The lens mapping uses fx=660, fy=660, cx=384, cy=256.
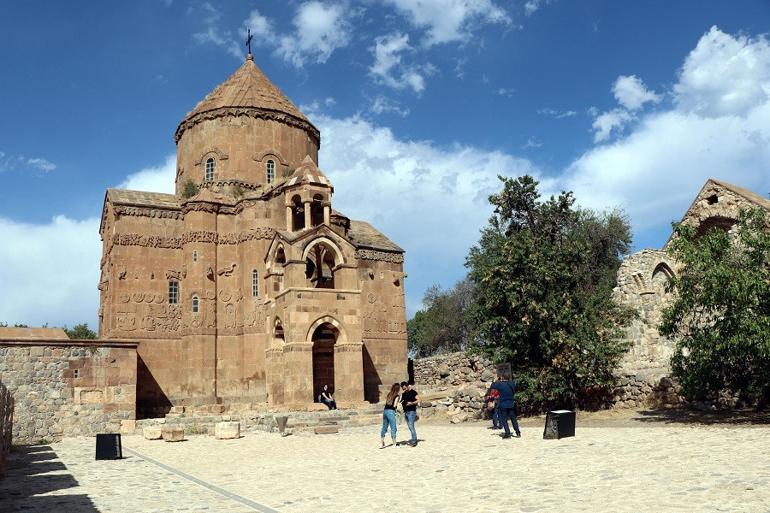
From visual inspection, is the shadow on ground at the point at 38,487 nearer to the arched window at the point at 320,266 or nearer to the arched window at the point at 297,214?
the arched window at the point at 320,266

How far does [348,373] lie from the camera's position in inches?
1046

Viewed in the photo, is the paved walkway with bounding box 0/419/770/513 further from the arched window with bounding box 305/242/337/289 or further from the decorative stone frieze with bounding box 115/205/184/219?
the decorative stone frieze with bounding box 115/205/184/219

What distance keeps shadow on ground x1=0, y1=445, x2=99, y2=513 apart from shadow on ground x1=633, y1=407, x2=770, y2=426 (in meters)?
12.5

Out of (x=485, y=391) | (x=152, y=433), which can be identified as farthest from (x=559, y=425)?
(x=152, y=433)

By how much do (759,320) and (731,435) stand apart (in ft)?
9.08

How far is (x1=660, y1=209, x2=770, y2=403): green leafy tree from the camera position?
13680mm

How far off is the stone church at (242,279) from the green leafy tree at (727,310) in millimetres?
14392

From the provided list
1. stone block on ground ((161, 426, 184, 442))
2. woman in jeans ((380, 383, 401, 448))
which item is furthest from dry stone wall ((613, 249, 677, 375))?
stone block on ground ((161, 426, 184, 442))

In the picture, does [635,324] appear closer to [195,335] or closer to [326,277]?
[326,277]

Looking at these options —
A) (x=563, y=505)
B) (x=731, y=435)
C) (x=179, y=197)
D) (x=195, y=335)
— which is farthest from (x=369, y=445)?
(x=179, y=197)

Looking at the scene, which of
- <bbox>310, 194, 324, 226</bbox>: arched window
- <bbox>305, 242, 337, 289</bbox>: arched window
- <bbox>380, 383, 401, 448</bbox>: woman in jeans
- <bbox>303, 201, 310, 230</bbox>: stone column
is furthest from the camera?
<bbox>310, 194, 324, 226</bbox>: arched window

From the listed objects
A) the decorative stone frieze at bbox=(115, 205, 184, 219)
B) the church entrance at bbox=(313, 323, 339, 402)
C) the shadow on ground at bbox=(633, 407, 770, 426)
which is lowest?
the shadow on ground at bbox=(633, 407, 770, 426)

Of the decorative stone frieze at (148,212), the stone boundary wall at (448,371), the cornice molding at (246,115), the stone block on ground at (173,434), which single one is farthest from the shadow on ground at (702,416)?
the cornice molding at (246,115)

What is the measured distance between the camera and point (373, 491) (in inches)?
363
